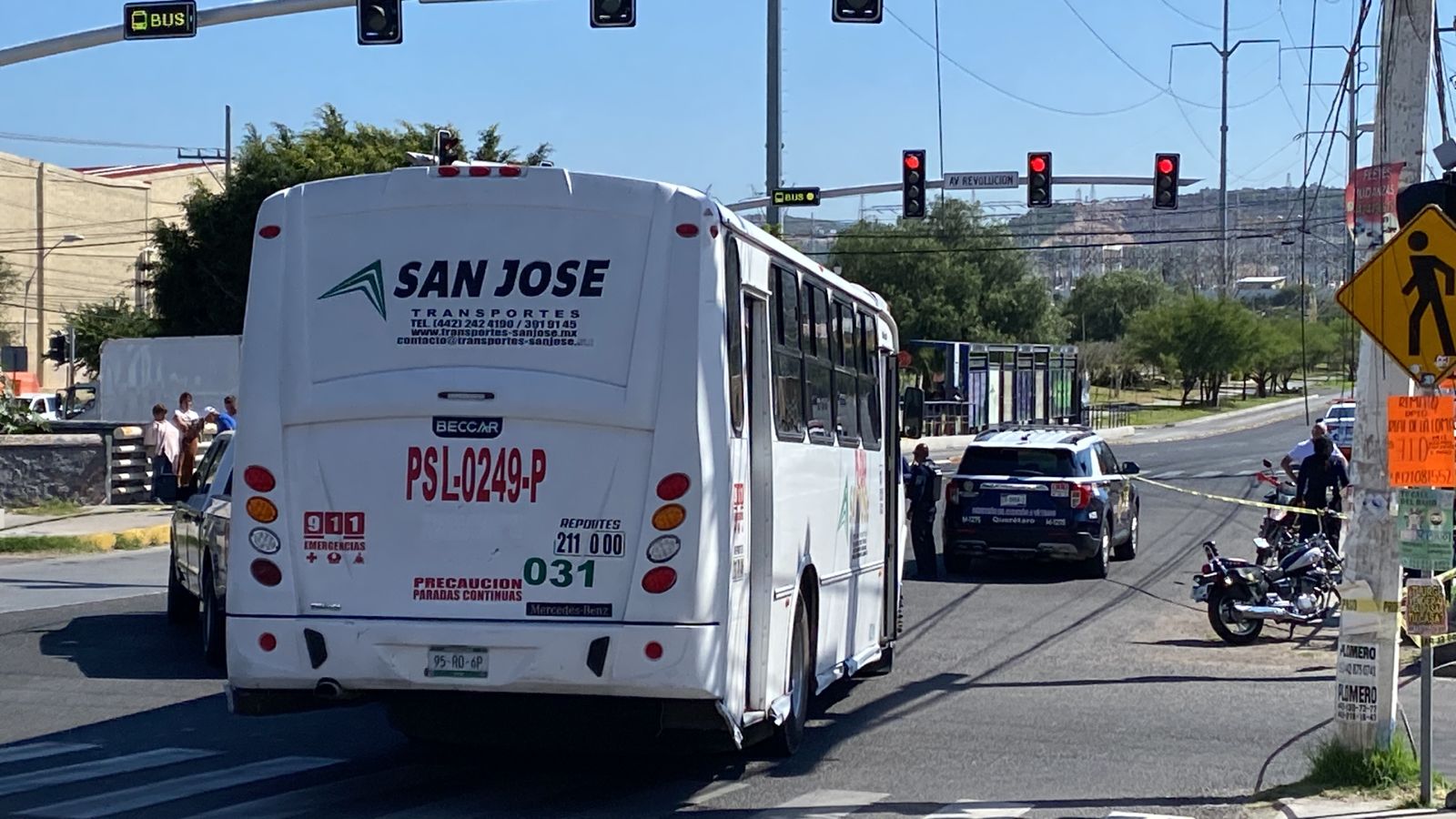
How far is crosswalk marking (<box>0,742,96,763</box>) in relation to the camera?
9.95m

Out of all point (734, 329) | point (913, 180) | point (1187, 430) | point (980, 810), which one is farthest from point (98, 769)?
point (1187, 430)

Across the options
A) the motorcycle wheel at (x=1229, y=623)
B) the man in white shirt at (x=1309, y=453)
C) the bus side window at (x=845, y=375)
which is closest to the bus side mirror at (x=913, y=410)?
the bus side window at (x=845, y=375)

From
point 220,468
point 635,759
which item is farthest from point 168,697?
point 635,759

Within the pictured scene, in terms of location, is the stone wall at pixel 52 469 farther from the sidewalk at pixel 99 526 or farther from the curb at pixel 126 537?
the curb at pixel 126 537

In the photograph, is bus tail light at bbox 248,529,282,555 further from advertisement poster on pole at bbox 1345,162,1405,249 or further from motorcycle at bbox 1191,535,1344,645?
motorcycle at bbox 1191,535,1344,645

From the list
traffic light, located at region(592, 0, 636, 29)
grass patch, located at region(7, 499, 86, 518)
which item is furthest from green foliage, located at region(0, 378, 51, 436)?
traffic light, located at region(592, 0, 636, 29)

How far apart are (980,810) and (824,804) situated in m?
0.81

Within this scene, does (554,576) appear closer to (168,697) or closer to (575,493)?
(575,493)

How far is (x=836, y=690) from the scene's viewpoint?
1346cm

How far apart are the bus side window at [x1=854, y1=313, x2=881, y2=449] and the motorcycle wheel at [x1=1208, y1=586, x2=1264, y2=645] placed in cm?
464

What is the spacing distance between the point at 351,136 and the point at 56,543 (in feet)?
→ 89.9

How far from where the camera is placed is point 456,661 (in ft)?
27.6

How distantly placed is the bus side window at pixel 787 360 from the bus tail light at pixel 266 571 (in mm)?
2795

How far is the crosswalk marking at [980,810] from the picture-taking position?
28.3 ft
